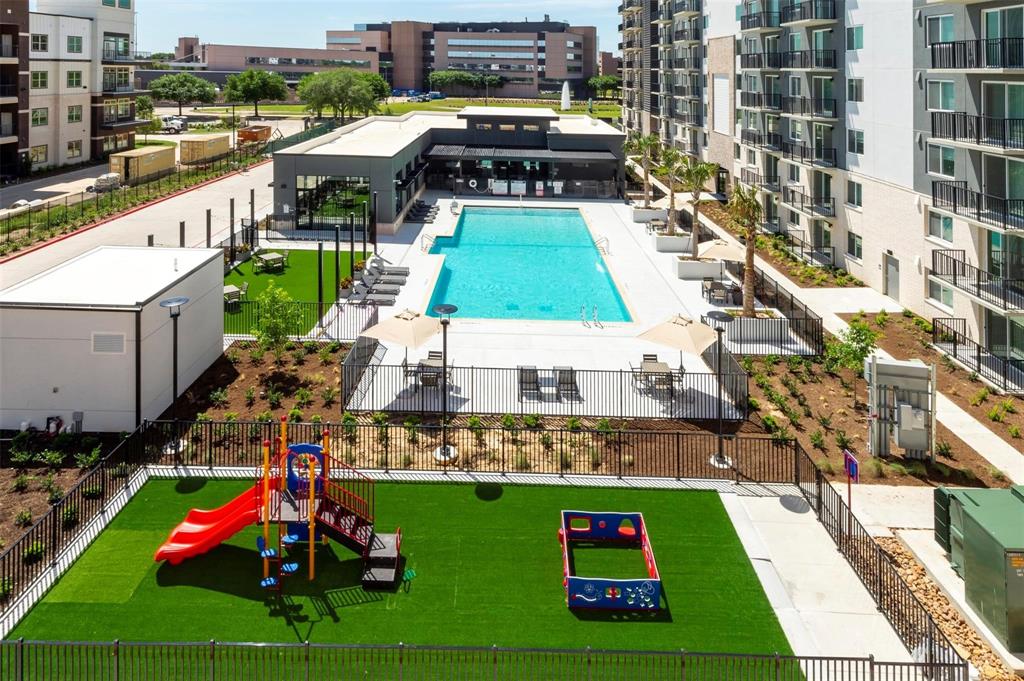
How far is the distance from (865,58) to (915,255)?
10.7 metres

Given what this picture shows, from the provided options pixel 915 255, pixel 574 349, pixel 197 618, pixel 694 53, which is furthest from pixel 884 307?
pixel 694 53

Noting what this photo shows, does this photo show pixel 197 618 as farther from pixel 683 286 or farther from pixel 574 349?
pixel 683 286

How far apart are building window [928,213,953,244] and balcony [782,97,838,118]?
10913mm

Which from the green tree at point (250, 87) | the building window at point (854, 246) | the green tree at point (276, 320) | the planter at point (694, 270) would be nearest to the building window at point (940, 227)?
the building window at point (854, 246)

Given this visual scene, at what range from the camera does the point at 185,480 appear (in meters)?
18.0

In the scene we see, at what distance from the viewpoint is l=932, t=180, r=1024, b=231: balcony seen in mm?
25266

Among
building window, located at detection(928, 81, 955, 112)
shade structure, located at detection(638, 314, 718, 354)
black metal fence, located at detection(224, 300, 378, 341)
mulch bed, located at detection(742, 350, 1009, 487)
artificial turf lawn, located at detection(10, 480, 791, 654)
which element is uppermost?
building window, located at detection(928, 81, 955, 112)

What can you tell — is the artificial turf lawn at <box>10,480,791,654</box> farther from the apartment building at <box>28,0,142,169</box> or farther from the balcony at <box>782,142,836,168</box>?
the apartment building at <box>28,0,142,169</box>

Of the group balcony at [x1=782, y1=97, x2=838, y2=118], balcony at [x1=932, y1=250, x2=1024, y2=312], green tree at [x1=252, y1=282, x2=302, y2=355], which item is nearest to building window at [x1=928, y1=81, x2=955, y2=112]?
balcony at [x1=932, y1=250, x2=1024, y2=312]

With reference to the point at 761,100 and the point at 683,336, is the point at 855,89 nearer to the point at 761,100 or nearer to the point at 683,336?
the point at 761,100

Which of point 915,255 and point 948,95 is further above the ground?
point 948,95

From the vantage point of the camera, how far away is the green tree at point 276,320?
24609mm

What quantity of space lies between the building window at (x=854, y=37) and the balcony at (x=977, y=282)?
13038 mm

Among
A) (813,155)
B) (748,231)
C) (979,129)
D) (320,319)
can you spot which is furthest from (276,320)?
(813,155)
